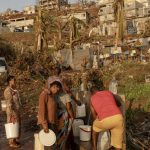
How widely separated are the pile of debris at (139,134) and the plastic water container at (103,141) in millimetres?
1115

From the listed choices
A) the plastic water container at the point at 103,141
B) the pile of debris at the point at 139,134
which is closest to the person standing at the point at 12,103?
the plastic water container at the point at 103,141

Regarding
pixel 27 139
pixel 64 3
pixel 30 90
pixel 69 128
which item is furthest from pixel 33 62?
pixel 64 3

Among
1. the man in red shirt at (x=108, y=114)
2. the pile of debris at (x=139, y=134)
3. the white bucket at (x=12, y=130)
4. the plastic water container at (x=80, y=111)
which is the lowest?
the pile of debris at (x=139, y=134)

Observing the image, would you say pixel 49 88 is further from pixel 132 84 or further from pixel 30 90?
pixel 30 90

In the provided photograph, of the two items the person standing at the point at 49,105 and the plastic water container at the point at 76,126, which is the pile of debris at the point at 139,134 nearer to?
the plastic water container at the point at 76,126

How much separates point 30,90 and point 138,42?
56.0 feet

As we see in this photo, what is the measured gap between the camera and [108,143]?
695 centimetres

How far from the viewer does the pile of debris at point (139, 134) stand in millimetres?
7930

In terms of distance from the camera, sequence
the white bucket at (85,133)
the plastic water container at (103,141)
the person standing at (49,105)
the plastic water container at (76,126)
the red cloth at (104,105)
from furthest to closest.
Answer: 1. the plastic water container at (76,126)
2. the white bucket at (85,133)
3. the plastic water container at (103,141)
4. the person standing at (49,105)
5. the red cloth at (104,105)

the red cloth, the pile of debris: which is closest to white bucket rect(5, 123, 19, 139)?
the pile of debris

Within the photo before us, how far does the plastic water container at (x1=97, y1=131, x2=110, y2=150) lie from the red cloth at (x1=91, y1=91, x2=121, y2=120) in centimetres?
73

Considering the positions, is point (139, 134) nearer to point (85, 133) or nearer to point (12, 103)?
point (85, 133)

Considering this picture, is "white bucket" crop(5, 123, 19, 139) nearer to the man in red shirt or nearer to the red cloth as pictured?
the man in red shirt

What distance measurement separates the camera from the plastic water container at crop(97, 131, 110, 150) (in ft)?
22.8
